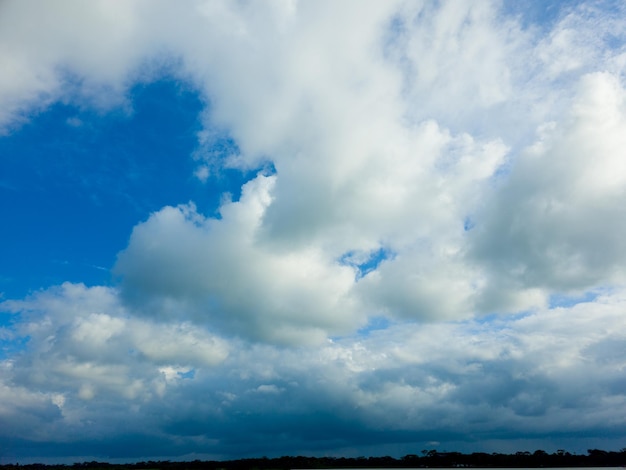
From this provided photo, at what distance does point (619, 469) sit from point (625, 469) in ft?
6.54

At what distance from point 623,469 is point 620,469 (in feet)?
3.43

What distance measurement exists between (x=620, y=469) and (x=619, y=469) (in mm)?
313

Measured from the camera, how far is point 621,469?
521 ft

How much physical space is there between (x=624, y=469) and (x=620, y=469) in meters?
1.46

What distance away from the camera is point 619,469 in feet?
521

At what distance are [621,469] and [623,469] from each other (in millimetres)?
968

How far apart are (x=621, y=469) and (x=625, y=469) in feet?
5.93

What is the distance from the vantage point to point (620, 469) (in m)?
159

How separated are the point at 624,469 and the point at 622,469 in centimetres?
110

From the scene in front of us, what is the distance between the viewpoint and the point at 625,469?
15712 cm

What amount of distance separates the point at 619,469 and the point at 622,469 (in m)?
0.83

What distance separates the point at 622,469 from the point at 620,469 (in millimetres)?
548

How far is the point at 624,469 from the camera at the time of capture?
517 ft
